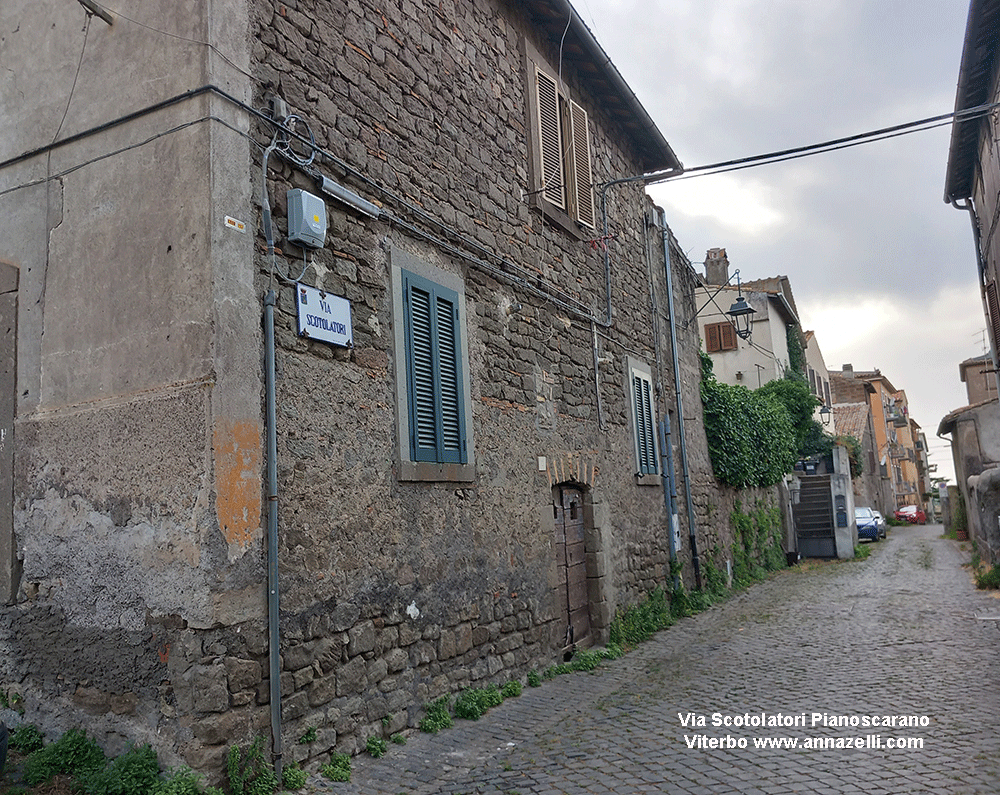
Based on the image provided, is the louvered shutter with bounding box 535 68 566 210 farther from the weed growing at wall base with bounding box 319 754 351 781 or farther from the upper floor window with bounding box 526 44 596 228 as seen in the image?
the weed growing at wall base with bounding box 319 754 351 781

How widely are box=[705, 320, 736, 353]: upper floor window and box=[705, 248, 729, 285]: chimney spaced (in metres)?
1.51

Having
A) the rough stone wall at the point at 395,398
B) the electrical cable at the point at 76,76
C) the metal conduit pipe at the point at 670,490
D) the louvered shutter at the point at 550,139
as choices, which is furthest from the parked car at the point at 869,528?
the electrical cable at the point at 76,76

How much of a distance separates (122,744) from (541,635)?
12.8ft

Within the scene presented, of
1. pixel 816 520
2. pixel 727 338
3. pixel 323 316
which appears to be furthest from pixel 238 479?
pixel 727 338

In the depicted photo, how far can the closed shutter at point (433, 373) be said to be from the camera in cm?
604

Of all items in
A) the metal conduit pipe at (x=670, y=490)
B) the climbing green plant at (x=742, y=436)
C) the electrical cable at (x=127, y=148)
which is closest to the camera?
the electrical cable at (x=127, y=148)

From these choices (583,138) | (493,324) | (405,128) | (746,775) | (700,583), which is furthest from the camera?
(700,583)

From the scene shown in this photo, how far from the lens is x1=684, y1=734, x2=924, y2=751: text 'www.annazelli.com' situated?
16.4ft

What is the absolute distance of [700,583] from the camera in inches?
454

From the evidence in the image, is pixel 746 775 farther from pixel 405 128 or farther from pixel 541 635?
pixel 405 128

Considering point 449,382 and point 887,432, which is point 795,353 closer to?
point 449,382

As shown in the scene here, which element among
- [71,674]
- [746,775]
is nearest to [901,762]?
[746,775]

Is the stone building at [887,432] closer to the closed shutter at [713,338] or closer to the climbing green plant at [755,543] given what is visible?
the closed shutter at [713,338]

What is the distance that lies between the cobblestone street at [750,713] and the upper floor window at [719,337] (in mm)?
16389
